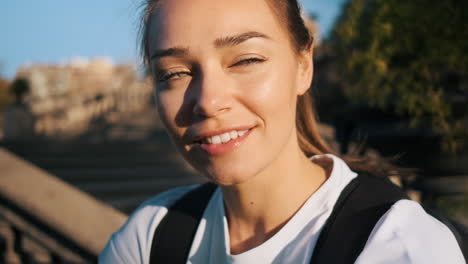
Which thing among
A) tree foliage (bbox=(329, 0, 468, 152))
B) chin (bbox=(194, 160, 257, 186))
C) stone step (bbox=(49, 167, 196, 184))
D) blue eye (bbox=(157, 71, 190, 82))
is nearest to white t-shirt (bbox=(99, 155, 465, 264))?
chin (bbox=(194, 160, 257, 186))

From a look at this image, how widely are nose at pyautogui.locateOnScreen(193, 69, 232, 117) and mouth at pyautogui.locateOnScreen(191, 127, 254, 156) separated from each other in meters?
0.07

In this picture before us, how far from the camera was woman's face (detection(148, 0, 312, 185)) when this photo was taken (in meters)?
1.26

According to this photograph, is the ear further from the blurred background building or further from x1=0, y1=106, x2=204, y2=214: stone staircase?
x1=0, y1=106, x2=204, y2=214: stone staircase

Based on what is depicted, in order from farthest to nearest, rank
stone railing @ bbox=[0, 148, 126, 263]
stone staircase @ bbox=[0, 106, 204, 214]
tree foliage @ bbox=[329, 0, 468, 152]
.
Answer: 1. stone staircase @ bbox=[0, 106, 204, 214]
2. tree foliage @ bbox=[329, 0, 468, 152]
3. stone railing @ bbox=[0, 148, 126, 263]

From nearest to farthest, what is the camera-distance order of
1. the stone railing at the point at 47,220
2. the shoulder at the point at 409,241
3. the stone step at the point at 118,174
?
the shoulder at the point at 409,241, the stone railing at the point at 47,220, the stone step at the point at 118,174

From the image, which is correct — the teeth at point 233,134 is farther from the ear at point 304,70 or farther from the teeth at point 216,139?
the ear at point 304,70

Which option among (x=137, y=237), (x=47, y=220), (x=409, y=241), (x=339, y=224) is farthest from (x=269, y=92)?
(x=47, y=220)

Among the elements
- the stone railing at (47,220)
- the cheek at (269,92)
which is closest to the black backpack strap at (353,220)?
the cheek at (269,92)

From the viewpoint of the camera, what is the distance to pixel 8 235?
8.90 feet

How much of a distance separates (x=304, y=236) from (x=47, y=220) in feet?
5.50

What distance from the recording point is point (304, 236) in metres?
1.26

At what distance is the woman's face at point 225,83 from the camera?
126cm

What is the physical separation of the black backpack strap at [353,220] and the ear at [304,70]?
0.45 metres

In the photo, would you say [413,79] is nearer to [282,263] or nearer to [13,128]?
[282,263]
